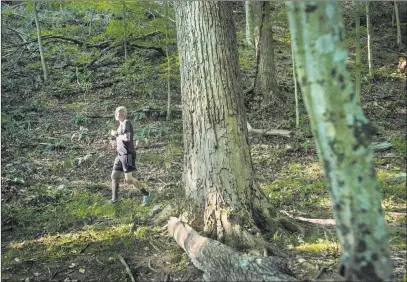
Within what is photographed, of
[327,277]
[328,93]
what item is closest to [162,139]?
[327,277]

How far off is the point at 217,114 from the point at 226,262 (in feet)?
6.16

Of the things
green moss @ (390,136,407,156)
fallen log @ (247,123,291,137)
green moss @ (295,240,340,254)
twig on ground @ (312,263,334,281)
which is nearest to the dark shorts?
green moss @ (295,240,340,254)

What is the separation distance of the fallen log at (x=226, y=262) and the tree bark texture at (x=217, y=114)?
36 centimetres

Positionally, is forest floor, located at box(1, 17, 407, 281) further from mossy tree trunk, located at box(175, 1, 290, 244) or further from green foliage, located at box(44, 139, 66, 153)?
mossy tree trunk, located at box(175, 1, 290, 244)

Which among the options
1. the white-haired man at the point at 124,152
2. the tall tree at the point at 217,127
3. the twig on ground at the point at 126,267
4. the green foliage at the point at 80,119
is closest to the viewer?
the twig on ground at the point at 126,267

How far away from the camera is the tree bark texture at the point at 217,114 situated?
17.7 ft

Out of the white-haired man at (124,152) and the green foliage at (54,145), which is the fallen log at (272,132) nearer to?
the white-haired man at (124,152)

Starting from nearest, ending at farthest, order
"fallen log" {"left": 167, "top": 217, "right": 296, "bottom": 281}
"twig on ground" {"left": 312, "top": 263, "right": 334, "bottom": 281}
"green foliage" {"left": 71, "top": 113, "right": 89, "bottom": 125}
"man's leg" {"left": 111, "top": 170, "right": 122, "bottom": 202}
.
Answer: "fallen log" {"left": 167, "top": 217, "right": 296, "bottom": 281} → "twig on ground" {"left": 312, "top": 263, "right": 334, "bottom": 281} → "man's leg" {"left": 111, "top": 170, "right": 122, "bottom": 202} → "green foliage" {"left": 71, "top": 113, "right": 89, "bottom": 125}

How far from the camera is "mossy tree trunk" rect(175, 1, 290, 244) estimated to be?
17.7 feet

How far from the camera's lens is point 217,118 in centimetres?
540

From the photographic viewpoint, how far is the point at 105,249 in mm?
5473

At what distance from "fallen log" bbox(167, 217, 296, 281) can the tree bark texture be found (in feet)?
1.19

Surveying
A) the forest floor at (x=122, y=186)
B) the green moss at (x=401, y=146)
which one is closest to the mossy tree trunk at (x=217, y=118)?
the forest floor at (x=122, y=186)

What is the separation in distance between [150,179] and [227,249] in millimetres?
3798
